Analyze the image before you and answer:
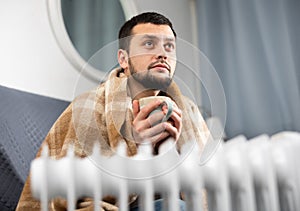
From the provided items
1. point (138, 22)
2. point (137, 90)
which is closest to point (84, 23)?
point (138, 22)

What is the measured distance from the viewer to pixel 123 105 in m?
0.85

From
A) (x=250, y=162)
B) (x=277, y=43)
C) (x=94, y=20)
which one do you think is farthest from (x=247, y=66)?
(x=250, y=162)

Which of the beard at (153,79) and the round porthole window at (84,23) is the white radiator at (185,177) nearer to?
the beard at (153,79)

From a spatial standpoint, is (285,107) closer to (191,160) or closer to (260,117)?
(260,117)

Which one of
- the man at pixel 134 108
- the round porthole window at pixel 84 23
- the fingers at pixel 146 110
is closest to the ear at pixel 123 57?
the man at pixel 134 108

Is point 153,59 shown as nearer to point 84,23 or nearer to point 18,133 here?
point 18,133

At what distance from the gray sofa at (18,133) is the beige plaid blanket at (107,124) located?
23 centimetres

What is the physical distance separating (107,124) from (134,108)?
0.30ft

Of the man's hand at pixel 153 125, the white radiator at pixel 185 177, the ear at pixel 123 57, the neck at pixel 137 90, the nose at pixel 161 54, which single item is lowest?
the white radiator at pixel 185 177

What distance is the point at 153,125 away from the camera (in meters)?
0.79

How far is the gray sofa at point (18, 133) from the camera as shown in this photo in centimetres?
115

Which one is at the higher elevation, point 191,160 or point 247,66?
point 247,66

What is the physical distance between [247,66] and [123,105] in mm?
1100

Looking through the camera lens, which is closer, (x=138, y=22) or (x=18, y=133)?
(x=138, y=22)
